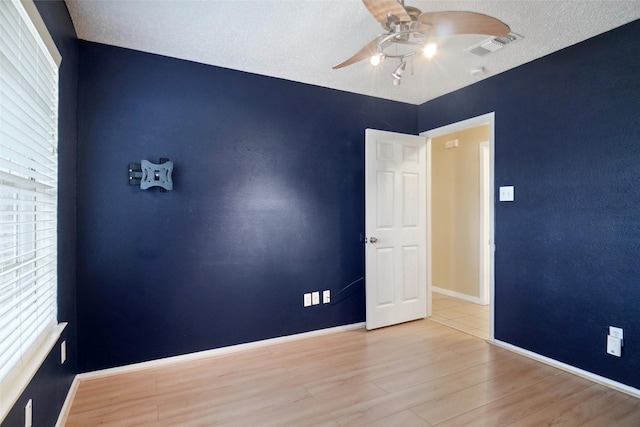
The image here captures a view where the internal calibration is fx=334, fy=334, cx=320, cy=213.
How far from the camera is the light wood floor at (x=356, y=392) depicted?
1977 mm

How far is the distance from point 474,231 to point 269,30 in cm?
360

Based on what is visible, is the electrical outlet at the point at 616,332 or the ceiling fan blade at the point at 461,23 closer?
the ceiling fan blade at the point at 461,23

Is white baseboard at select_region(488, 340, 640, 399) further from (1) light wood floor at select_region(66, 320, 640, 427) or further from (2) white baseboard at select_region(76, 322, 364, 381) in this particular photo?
(2) white baseboard at select_region(76, 322, 364, 381)

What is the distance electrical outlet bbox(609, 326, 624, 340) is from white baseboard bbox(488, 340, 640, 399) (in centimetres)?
32

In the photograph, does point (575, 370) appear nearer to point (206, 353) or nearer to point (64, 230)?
point (206, 353)

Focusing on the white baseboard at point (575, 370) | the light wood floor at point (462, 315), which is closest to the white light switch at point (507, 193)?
the light wood floor at point (462, 315)

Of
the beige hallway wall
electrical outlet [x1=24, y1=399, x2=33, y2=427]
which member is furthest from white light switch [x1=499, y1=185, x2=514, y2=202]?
electrical outlet [x1=24, y1=399, x2=33, y2=427]

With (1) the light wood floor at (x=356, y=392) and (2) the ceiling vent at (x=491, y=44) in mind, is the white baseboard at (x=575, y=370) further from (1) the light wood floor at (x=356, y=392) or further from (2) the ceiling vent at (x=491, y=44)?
(2) the ceiling vent at (x=491, y=44)

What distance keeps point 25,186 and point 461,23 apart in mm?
2164

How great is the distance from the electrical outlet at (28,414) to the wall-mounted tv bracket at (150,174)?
1.53 m

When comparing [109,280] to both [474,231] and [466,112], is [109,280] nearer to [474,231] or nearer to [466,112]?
[466,112]

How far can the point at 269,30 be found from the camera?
2.31 m

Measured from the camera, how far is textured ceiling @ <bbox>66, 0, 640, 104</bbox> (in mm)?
2035

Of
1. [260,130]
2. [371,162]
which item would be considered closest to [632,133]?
[371,162]
